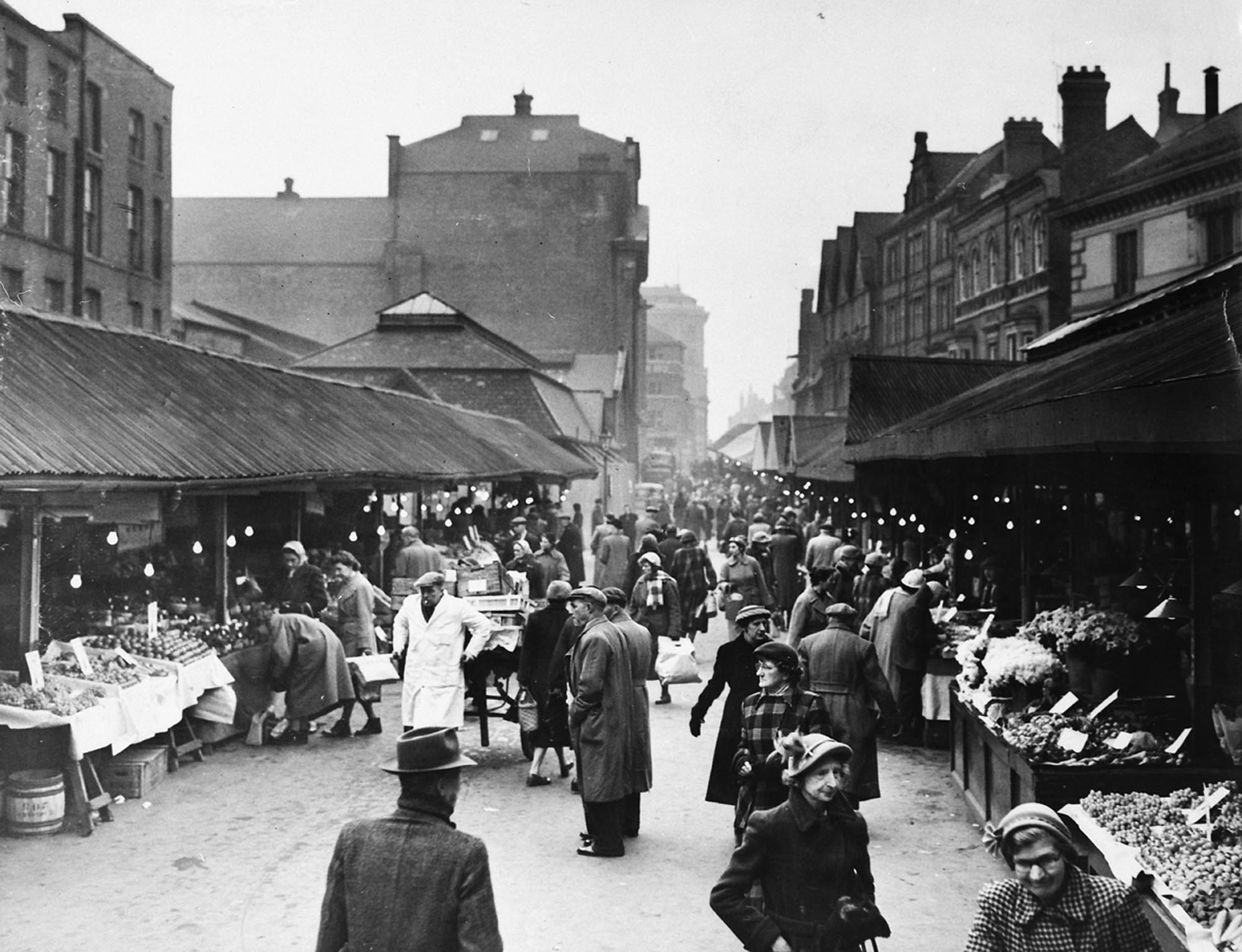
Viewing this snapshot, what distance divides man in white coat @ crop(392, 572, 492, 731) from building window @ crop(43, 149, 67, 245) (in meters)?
28.1

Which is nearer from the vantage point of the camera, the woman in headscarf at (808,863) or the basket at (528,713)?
the woman in headscarf at (808,863)

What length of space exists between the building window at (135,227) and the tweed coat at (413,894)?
37.2 meters

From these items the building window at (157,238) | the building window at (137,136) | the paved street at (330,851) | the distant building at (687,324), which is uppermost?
the distant building at (687,324)

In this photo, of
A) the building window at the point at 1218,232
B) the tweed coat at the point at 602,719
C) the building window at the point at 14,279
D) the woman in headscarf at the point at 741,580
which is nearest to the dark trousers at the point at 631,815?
the tweed coat at the point at 602,719

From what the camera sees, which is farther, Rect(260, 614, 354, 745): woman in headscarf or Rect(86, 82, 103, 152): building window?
Rect(86, 82, 103, 152): building window

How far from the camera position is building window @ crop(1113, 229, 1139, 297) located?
98.3 ft

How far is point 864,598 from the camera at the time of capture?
Result: 13.9 m

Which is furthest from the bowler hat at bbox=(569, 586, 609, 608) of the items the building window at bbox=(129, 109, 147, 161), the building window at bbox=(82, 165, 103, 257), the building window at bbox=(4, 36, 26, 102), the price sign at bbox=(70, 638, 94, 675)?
the building window at bbox=(129, 109, 147, 161)

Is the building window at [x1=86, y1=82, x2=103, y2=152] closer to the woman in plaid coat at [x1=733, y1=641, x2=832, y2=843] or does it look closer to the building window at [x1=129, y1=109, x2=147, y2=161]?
the building window at [x1=129, y1=109, x2=147, y2=161]

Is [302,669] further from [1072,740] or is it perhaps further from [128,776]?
[1072,740]

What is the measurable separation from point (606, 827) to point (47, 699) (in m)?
4.25

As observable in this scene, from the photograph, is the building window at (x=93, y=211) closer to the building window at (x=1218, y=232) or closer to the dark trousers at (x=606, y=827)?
the building window at (x=1218, y=232)

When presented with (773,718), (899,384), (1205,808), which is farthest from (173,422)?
(899,384)

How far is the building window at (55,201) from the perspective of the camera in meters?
33.2
